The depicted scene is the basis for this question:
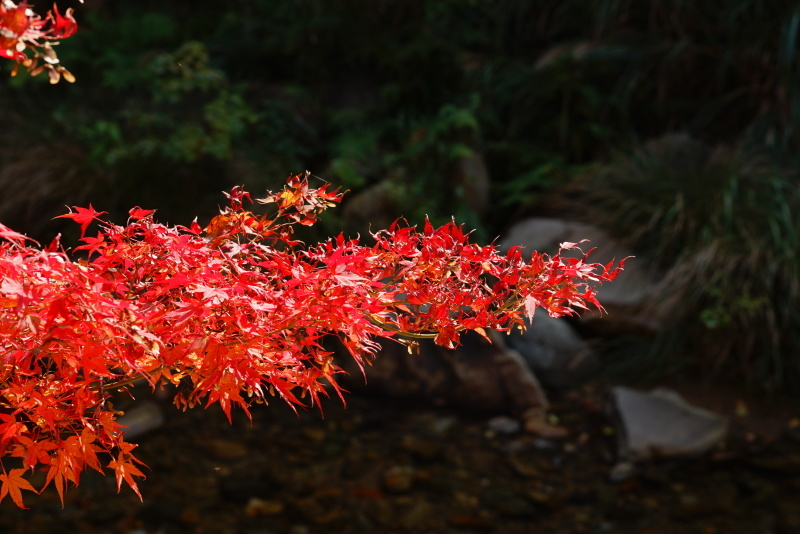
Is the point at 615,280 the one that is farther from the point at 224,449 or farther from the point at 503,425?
the point at 224,449

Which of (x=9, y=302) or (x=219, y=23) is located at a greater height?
(x=219, y=23)

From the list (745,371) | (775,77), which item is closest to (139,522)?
(745,371)

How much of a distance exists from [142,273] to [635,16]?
5.40 m

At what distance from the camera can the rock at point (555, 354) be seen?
4.13 m

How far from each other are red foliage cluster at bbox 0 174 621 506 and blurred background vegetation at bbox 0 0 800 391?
2.36 meters

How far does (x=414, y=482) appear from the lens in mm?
3307

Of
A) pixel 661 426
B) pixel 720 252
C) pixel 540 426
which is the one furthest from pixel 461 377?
pixel 720 252

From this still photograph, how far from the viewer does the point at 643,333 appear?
4.17 metres

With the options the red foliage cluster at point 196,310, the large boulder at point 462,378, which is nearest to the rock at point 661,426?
the large boulder at point 462,378

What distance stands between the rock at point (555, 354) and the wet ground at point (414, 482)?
1.10 feet

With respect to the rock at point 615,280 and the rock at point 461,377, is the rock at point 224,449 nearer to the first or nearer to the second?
the rock at point 461,377

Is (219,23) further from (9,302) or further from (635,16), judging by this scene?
(9,302)

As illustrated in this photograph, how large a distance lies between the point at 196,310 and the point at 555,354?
3.33 meters

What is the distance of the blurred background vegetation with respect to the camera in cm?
405
